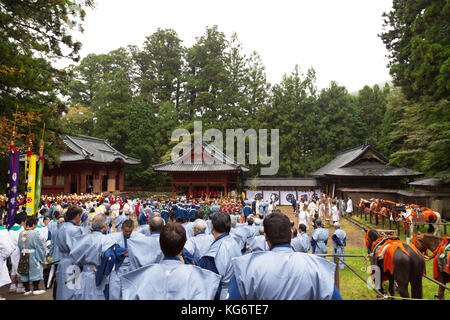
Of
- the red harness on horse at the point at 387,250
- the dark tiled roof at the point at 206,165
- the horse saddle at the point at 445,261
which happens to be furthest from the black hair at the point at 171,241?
the dark tiled roof at the point at 206,165

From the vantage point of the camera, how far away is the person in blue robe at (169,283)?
2.17 m

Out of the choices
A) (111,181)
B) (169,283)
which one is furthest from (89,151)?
(169,283)

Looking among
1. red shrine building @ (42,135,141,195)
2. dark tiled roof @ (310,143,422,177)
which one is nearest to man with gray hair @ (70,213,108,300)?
dark tiled roof @ (310,143,422,177)

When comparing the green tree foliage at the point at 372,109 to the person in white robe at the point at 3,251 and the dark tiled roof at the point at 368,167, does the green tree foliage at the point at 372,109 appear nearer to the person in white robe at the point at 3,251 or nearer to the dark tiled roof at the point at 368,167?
the dark tiled roof at the point at 368,167

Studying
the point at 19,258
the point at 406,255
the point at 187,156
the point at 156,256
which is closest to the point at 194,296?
the point at 156,256

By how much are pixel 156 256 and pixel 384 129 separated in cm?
3131

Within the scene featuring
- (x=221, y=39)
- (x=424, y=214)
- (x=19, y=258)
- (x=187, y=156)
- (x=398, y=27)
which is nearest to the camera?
(x=19, y=258)

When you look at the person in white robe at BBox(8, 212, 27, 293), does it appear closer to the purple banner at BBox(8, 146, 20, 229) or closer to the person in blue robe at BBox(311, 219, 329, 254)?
the purple banner at BBox(8, 146, 20, 229)

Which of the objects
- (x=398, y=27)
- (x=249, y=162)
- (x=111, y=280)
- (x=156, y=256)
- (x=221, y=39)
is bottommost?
(x=111, y=280)

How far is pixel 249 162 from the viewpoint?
3216 cm

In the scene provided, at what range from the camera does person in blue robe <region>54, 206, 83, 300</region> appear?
438 centimetres

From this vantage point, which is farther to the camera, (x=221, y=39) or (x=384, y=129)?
(x=221, y=39)

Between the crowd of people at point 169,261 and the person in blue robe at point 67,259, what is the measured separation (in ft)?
0.05

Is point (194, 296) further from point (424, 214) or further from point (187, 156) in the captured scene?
point (187, 156)
